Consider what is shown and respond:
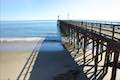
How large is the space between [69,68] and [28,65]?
11.3 ft

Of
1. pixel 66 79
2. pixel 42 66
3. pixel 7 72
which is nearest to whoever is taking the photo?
pixel 66 79

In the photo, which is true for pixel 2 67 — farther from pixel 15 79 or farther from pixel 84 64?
pixel 84 64

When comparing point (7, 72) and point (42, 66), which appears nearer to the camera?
point (7, 72)

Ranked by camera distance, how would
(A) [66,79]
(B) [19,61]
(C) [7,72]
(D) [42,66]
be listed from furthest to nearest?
(B) [19,61] < (D) [42,66] < (C) [7,72] < (A) [66,79]

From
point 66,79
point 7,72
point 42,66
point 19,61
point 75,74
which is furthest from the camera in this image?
point 19,61

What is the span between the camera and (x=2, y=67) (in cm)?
2134

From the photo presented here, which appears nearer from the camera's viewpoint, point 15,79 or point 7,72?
point 15,79

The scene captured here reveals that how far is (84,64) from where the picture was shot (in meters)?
20.9

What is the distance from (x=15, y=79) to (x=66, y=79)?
11.0 ft

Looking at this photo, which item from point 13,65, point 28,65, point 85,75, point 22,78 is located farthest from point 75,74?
point 13,65

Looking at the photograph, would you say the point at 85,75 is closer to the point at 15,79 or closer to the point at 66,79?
the point at 66,79

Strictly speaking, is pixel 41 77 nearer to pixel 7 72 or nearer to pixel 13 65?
pixel 7 72

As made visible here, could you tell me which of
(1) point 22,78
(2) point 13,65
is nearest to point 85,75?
(1) point 22,78

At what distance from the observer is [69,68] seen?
2003 centimetres
